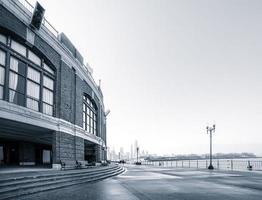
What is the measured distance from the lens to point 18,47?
1916 cm

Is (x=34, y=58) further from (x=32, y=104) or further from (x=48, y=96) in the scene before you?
(x=32, y=104)

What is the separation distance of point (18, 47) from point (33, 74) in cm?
250

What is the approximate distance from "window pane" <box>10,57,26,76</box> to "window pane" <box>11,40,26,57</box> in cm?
71

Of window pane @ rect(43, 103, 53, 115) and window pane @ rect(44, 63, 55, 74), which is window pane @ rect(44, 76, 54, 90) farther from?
window pane @ rect(43, 103, 53, 115)

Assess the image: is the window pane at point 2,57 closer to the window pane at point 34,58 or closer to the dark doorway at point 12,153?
the window pane at point 34,58

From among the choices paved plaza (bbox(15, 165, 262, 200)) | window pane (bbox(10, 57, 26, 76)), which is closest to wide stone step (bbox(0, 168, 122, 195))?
paved plaza (bbox(15, 165, 262, 200))

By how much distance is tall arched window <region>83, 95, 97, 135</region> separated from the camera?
33.3 m

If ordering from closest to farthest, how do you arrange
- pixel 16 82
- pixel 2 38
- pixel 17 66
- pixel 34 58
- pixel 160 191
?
pixel 160 191
pixel 2 38
pixel 16 82
pixel 17 66
pixel 34 58

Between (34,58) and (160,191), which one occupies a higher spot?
(34,58)

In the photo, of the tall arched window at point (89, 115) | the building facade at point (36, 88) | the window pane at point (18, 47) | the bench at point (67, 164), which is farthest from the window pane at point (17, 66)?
the tall arched window at point (89, 115)

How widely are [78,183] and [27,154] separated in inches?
547

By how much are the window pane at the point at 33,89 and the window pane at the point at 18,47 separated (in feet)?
7.09

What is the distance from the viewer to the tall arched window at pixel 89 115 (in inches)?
1313

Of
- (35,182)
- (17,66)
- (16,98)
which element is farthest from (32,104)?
(35,182)
